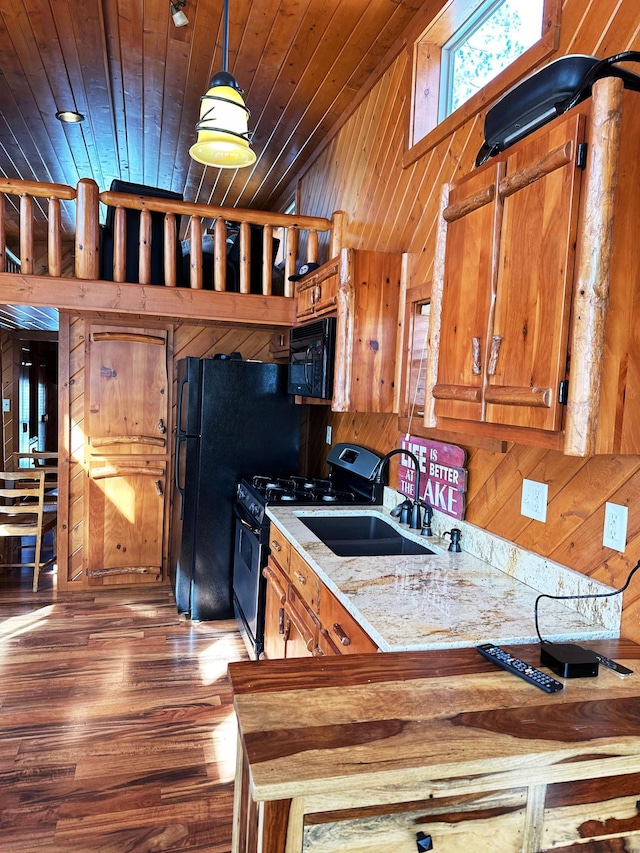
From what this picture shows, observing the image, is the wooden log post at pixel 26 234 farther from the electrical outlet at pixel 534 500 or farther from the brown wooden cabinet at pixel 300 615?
the electrical outlet at pixel 534 500

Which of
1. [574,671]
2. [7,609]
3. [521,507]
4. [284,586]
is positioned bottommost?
[7,609]

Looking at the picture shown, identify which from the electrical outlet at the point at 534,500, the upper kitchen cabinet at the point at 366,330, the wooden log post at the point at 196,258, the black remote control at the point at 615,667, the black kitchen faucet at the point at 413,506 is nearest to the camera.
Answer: the black remote control at the point at 615,667

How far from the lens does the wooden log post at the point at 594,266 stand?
1166 mm

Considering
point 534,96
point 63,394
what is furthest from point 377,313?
point 63,394

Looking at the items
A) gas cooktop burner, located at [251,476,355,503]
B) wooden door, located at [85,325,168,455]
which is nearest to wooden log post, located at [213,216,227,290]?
wooden door, located at [85,325,168,455]

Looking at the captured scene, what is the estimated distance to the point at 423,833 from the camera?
3.23ft

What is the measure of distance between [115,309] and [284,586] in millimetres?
1932

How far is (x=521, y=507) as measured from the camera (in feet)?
6.45

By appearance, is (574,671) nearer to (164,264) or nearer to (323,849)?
(323,849)

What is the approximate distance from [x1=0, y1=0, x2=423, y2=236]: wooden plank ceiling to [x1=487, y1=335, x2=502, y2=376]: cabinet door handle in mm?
2079

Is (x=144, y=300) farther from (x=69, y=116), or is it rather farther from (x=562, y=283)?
(x=562, y=283)

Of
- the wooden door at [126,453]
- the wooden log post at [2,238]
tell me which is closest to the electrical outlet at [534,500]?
the wooden log post at [2,238]

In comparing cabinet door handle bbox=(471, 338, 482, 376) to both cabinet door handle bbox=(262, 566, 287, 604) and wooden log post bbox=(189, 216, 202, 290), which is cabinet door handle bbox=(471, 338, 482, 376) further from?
wooden log post bbox=(189, 216, 202, 290)

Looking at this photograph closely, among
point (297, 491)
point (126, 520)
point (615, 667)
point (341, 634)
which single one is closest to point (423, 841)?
point (615, 667)
